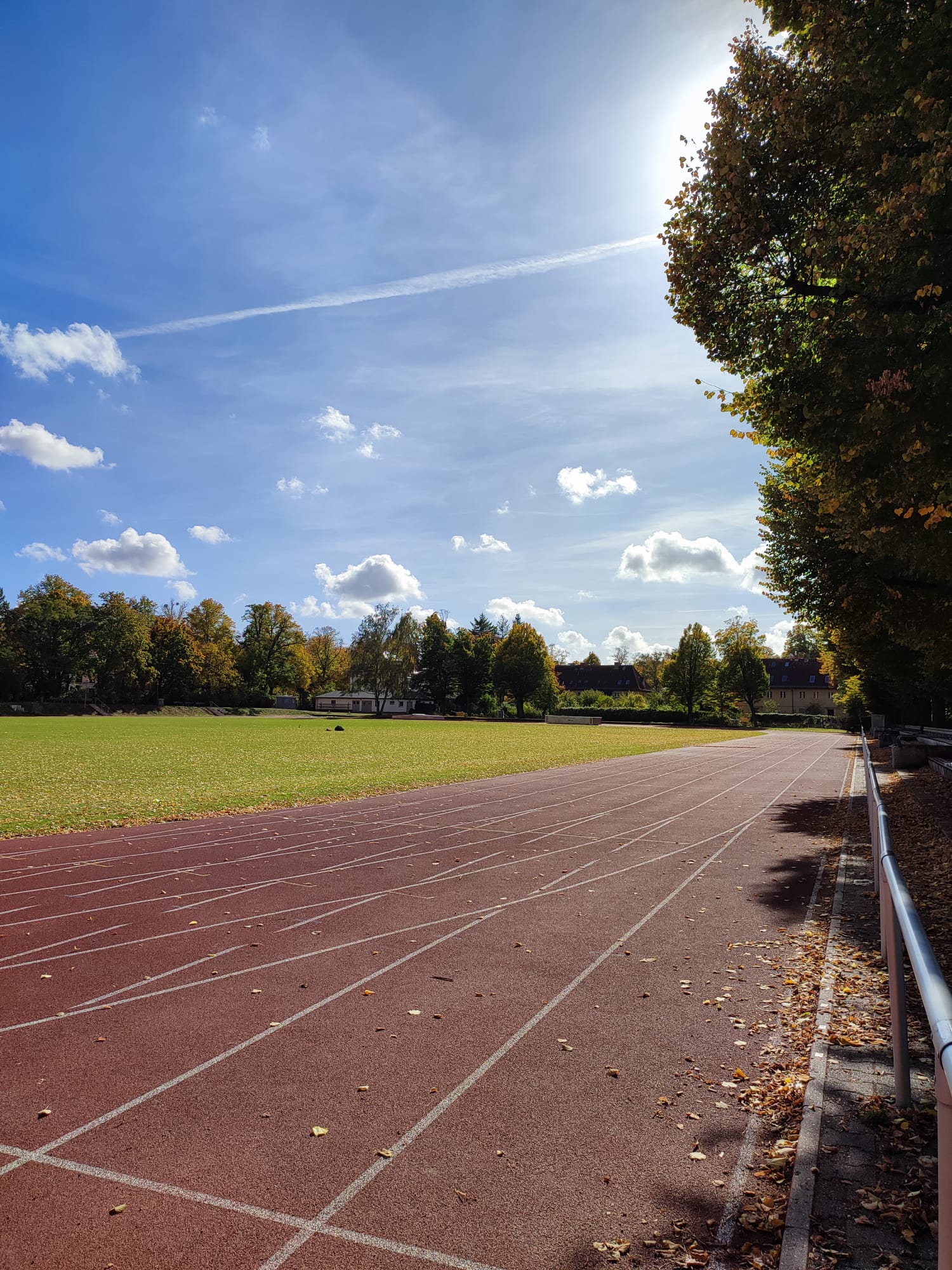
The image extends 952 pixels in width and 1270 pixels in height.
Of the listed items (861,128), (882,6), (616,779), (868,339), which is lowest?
(616,779)

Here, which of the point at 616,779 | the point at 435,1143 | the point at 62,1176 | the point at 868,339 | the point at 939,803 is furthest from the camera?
the point at 616,779

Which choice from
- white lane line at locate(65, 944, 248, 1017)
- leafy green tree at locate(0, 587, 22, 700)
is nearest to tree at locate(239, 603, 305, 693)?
leafy green tree at locate(0, 587, 22, 700)

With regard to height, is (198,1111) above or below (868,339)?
below

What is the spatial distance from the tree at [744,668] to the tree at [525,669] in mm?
22381

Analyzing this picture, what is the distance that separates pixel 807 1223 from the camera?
3301 millimetres

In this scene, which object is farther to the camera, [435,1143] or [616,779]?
[616,779]

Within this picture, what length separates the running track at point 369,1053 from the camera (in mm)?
3365

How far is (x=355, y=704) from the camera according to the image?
113562 mm

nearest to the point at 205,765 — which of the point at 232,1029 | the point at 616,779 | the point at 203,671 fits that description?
the point at 616,779

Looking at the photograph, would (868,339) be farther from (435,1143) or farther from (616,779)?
(616,779)

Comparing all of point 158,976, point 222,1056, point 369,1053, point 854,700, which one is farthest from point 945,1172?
point 854,700

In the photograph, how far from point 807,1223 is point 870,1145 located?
0.81 meters

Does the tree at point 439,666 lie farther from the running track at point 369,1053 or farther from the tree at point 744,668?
the running track at point 369,1053

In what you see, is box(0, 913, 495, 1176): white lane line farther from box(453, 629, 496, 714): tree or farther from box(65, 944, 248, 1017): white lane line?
box(453, 629, 496, 714): tree
